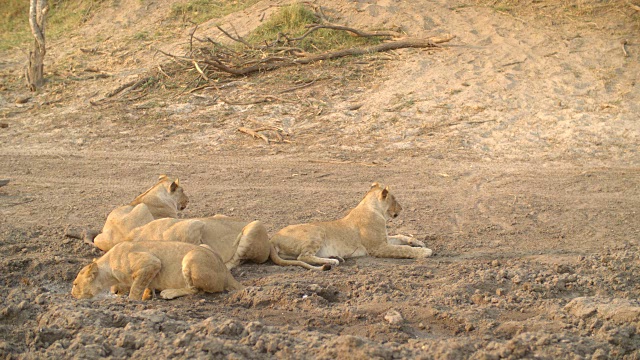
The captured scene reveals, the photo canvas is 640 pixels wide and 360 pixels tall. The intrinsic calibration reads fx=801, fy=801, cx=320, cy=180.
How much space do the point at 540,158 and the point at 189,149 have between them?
5.82 m

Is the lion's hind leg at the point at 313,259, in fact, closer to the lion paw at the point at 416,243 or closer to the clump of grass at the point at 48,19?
the lion paw at the point at 416,243

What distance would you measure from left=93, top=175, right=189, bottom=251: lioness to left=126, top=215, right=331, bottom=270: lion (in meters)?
0.33

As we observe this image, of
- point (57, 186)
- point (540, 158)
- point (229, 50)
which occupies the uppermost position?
point (229, 50)

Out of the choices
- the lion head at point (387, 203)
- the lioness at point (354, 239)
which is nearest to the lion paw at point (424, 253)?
the lioness at point (354, 239)

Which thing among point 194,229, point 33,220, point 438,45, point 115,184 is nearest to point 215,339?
point 194,229

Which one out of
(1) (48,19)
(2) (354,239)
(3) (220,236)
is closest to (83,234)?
(3) (220,236)

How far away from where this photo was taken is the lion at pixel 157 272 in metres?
6.83

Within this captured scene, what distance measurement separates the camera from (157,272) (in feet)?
22.9

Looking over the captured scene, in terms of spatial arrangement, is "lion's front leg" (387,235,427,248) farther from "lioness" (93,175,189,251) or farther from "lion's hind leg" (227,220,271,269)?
"lioness" (93,175,189,251)

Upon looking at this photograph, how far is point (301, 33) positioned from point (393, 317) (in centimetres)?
1250

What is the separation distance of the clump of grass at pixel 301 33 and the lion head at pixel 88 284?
36.5 feet

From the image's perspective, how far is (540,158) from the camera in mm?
12586

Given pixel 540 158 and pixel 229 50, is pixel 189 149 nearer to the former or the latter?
pixel 229 50

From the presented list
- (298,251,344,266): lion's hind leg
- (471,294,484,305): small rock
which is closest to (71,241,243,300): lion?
(298,251,344,266): lion's hind leg
